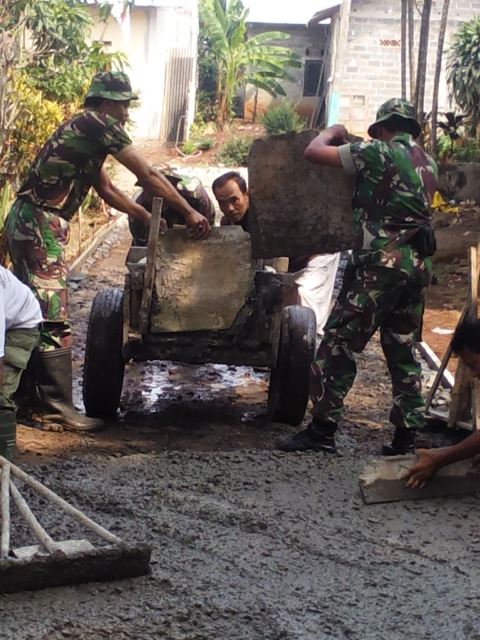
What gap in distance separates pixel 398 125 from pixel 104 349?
212 centimetres

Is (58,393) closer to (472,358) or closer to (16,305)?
(16,305)

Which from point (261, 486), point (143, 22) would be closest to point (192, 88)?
point (143, 22)

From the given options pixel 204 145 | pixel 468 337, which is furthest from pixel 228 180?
pixel 204 145

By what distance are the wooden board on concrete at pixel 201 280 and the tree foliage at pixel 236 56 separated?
21288 mm

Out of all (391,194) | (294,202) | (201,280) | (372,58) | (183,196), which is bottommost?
(201,280)

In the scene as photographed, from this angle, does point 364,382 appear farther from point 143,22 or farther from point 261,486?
point 143,22

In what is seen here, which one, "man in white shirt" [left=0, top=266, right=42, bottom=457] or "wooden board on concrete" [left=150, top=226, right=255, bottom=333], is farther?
"wooden board on concrete" [left=150, top=226, right=255, bottom=333]

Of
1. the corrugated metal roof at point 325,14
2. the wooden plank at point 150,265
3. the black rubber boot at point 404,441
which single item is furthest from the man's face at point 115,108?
the corrugated metal roof at point 325,14

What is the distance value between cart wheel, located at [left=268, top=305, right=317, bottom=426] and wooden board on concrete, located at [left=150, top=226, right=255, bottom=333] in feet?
1.45

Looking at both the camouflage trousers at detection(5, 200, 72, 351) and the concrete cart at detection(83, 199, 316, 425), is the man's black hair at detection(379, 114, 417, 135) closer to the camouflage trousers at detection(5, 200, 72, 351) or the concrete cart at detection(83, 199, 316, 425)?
the concrete cart at detection(83, 199, 316, 425)

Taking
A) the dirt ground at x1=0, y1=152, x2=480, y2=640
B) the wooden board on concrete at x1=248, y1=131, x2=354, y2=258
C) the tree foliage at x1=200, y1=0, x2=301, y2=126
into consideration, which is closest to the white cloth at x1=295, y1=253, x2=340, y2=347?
the dirt ground at x1=0, y1=152, x2=480, y2=640

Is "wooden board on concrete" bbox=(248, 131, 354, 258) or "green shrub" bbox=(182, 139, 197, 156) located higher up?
"wooden board on concrete" bbox=(248, 131, 354, 258)

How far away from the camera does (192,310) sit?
18.4ft

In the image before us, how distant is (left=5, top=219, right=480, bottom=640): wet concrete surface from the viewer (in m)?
3.16
